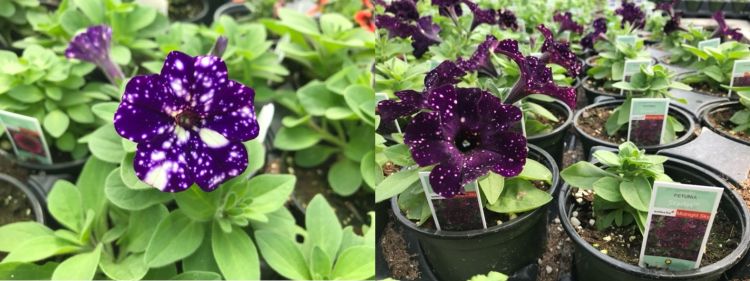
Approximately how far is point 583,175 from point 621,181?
0.07 meters

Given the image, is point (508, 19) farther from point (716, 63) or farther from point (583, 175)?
point (583, 175)

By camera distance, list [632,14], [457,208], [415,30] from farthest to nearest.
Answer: [632,14], [415,30], [457,208]

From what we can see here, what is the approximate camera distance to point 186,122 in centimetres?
88

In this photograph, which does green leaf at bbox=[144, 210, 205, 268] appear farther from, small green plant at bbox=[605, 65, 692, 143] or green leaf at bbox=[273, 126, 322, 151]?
small green plant at bbox=[605, 65, 692, 143]

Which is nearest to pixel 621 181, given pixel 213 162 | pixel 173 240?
pixel 213 162

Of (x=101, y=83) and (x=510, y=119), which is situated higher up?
(x=510, y=119)

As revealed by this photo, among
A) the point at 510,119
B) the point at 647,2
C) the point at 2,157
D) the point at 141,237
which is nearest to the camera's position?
the point at 510,119

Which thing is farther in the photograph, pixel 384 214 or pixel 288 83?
pixel 288 83

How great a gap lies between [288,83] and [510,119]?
1273 mm

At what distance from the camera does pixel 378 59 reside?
1.47 metres

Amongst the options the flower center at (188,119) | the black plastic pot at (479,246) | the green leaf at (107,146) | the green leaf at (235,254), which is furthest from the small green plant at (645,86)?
the green leaf at (107,146)

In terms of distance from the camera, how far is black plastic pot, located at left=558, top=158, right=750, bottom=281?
898 millimetres

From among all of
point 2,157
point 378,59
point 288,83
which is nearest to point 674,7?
point 378,59

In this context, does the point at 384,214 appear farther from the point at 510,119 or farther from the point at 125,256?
the point at 125,256
